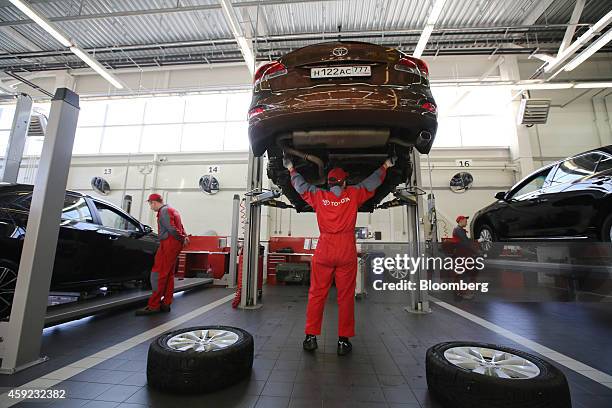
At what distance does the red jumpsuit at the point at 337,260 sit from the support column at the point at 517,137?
8.27m

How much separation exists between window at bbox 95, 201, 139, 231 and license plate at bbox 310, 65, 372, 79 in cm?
302

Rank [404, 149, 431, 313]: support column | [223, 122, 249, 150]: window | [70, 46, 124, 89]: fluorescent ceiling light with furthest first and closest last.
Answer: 1. [223, 122, 249, 150]: window
2. [70, 46, 124, 89]: fluorescent ceiling light
3. [404, 149, 431, 313]: support column

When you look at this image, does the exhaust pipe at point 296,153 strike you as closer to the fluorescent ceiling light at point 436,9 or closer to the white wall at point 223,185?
the fluorescent ceiling light at point 436,9

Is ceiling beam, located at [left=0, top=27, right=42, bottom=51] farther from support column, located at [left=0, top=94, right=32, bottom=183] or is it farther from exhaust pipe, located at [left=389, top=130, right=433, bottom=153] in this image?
exhaust pipe, located at [left=389, top=130, right=433, bottom=153]

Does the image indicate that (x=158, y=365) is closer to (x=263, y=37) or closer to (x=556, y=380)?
(x=556, y=380)

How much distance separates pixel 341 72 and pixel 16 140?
3397mm

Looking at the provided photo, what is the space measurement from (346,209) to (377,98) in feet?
2.51

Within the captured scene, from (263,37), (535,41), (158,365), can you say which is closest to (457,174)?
(535,41)

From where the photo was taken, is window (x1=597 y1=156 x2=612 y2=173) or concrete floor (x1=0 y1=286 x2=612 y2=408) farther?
window (x1=597 y1=156 x2=612 y2=173)

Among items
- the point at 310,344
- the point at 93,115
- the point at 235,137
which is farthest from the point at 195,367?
the point at 93,115

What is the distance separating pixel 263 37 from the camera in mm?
7152

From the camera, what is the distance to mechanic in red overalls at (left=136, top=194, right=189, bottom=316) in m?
3.22

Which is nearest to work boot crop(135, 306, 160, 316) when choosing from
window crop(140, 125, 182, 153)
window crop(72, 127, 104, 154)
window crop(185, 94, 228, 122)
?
window crop(140, 125, 182, 153)

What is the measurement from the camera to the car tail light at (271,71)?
201 cm
